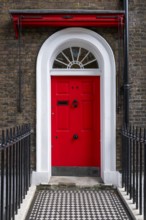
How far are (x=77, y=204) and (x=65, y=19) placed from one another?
371 centimetres

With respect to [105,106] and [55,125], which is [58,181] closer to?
[55,125]

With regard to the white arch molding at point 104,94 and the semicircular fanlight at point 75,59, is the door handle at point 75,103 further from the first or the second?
the semicircular fanlight at point 75,59

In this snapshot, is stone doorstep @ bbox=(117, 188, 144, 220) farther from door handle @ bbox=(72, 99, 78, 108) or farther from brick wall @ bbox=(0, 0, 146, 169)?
door handle @ bbox=(72, 99, 78, 108)

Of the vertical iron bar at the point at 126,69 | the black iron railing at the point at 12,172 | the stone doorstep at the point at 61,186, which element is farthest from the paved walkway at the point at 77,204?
the vertical iron bar at the point at 126,69

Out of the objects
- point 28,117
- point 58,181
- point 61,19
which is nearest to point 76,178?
point 58,181

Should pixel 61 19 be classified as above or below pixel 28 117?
above

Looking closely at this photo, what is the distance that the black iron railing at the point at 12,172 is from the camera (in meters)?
3.84

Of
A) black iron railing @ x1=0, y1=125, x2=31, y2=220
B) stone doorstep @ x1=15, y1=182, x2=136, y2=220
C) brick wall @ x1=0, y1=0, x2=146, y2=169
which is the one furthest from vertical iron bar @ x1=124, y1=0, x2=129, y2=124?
black iron railing @ x1=0, y1=125, x2=31, y2=220

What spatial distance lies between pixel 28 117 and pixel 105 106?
5.52ft

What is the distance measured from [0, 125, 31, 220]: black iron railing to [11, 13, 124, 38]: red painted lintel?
2340mm

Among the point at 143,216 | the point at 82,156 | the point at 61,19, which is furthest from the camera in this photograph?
the point at 82,156

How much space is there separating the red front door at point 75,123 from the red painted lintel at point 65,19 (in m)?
1.23

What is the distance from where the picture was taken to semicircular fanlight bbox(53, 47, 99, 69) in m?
7.05

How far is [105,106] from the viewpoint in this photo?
6.74 meters
